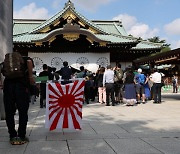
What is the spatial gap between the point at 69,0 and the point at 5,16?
13601 mm

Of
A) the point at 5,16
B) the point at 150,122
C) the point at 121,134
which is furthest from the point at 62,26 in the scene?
the point at 121,134

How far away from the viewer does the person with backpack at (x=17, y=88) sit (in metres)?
4.86

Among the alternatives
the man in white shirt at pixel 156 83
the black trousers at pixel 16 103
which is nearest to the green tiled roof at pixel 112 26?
the man in white shirt at pixel 156 83

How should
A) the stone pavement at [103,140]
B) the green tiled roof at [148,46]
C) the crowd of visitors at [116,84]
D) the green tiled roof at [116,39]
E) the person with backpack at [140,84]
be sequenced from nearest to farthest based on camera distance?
1. the stone pavement at [103,140]
2. the crowd of visitors at [116,84]
3. the person with backpack at [140,84]
4. the green tiled roof at [116,39]
5. the green tiled roof at [148,46]

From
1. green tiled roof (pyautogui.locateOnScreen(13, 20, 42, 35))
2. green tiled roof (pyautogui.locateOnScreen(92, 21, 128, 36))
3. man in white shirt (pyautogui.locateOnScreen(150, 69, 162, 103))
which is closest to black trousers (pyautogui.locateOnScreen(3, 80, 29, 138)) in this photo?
man in white shirt (pyautogui.locateOnScreen(150, 69, 162, 103))

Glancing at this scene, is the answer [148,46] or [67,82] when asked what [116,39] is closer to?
[148,46]

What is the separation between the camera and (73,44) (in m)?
19.8

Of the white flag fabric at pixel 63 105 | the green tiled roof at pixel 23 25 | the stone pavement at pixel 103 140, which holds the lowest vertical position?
the stone pavement at pixel 103 140

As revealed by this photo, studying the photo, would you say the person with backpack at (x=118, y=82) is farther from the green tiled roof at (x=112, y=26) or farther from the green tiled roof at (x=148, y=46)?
the green tiled roof at (x=112, y=26)

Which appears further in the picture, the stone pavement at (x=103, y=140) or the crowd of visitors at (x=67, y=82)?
the crowd of visitors at (x=67, y=82)

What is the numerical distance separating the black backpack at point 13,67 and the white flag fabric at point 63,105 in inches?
45.1

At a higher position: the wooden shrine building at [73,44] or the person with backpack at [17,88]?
the wooden shrine building at [73,44]

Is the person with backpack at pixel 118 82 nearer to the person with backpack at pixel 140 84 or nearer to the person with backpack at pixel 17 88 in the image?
the person with backpack at pixel 140 84

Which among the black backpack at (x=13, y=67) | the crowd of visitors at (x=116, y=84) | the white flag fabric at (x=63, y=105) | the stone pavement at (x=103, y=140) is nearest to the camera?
the stone pavement at (x=103, y=140)
